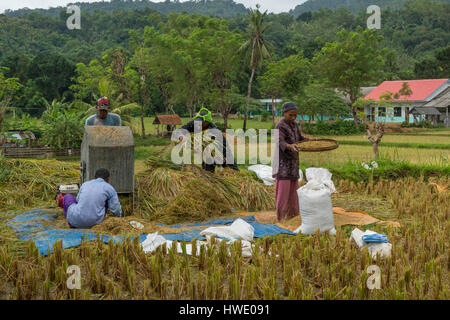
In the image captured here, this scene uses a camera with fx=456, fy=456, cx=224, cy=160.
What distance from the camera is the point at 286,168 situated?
5938 mm

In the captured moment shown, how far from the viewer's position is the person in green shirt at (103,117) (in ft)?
21.2

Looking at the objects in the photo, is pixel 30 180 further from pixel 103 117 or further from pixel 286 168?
pixel 286 168

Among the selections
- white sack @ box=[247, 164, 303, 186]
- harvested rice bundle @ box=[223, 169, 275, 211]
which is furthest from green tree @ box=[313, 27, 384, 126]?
harvested rice bundle @ box=[223, 169, 275, 211]

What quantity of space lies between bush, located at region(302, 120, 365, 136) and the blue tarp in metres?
23.1

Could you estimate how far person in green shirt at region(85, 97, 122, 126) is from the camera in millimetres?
6465

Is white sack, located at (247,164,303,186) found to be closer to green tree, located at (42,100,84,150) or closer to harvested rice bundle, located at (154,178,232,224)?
harvested rice bundle, located at (154,178,232,224)

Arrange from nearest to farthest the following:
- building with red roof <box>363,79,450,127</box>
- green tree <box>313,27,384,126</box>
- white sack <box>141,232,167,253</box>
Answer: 1. white sack <box>141,232,167,253</box>
2. green tree <box>313,27,384,126</box>
3. building with red roof <box>363,79,450,127</box>

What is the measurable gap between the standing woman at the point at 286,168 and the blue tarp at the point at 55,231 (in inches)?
17.7

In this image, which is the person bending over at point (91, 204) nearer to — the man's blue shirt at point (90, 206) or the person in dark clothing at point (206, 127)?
the man's blue shirt at point (90, 206)

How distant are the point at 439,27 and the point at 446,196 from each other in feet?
261

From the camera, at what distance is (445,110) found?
114 feet

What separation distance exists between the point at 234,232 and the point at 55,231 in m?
1.83

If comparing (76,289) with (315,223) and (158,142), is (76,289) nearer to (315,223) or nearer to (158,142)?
(315,223)

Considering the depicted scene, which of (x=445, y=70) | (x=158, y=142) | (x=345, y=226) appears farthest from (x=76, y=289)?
(x=445, y=70)
